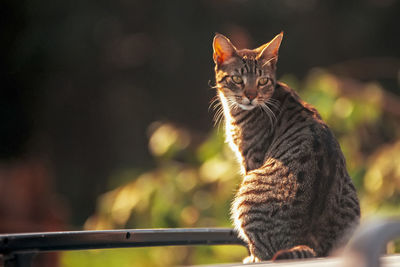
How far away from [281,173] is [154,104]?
12.9ft

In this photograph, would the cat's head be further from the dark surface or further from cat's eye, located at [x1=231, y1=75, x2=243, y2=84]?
the dark surface

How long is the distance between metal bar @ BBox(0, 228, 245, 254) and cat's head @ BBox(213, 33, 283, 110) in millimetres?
441

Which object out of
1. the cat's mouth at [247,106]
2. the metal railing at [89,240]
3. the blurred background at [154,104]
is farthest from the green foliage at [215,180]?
the metal railing at [89,240]

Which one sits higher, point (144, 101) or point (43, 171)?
point (144, 101)

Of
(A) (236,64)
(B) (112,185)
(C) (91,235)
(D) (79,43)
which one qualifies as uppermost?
(D) (79,43)

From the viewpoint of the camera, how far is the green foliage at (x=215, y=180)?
115 inches

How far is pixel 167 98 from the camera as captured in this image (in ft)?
17.3

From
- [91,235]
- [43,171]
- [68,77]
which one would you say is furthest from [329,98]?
[68,77]

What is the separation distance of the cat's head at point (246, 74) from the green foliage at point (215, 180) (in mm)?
958

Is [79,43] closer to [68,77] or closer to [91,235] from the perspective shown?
[68,77]

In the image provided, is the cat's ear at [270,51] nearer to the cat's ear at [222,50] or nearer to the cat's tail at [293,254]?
the cat's ear at [222,50]

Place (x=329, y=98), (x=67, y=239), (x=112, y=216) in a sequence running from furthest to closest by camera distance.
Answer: (x=112, y=216) → (x=329, y=98) → (x=67, y=239)

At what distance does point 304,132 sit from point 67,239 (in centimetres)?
72

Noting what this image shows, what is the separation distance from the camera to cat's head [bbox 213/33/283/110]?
176 cm
